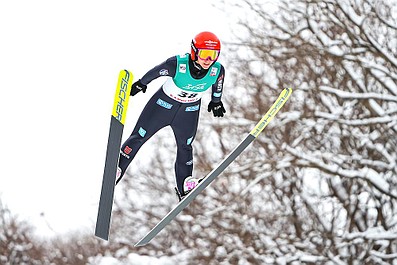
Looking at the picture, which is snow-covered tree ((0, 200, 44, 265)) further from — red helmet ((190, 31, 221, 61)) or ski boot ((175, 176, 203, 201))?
red helmet ((190, 31, 221, 61))

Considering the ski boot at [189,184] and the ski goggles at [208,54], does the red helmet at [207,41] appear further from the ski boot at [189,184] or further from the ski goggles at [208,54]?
the ski boot at [189,184]

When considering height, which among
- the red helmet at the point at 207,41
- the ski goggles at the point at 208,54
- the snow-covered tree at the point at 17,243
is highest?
the red helmet at the point at 207,41

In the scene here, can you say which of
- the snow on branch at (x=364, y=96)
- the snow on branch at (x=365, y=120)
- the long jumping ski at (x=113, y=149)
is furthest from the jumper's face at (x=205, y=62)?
the snow on branch at (x=365, y=120)

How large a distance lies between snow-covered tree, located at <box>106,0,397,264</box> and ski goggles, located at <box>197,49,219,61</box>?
12563 millimetres

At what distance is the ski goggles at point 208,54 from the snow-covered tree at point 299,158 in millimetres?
12563

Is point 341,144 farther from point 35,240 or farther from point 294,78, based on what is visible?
point 35,240

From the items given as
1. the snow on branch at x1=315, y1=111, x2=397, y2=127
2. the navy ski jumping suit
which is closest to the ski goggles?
the navy ski jumping suit

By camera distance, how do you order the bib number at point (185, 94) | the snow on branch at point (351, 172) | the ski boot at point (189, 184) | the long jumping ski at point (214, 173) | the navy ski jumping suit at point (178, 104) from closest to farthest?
the navy ski jumping suit at point (178, 104) < the bib number at point (185, 94) < the long jumping ski at point (214, 173) < the ski boot at point (189, 184) < the snow on branch at point (351, 172)

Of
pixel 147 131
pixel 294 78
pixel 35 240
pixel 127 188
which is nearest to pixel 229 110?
pixel 294 78

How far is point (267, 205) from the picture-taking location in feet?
74.1

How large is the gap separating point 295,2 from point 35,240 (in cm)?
1203

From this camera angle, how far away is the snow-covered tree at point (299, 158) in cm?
2015

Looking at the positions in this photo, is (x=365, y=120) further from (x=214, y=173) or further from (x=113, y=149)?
(x=113, y=149)

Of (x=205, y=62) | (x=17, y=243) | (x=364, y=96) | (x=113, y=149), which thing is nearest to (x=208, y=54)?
(x=205, y=62)
